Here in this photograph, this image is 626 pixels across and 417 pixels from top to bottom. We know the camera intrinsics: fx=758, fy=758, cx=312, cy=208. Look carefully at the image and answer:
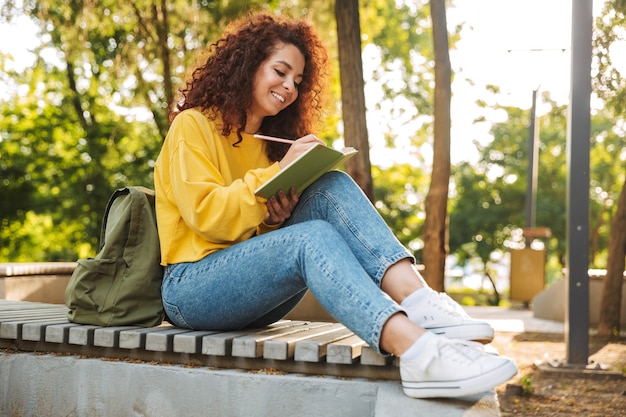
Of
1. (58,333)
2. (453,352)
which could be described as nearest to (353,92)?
(58,333)

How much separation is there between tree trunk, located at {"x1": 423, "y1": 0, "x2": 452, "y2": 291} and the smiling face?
4.85 meters

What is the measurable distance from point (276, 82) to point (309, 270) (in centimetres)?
96

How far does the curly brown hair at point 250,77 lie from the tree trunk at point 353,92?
3951 millimetres

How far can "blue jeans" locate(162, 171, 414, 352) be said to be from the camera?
7.96 feet

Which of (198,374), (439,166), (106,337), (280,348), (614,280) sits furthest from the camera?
(614,280)

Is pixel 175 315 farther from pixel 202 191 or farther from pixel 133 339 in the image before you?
pixel 202 191

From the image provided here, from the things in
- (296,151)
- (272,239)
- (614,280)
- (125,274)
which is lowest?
(614,280)

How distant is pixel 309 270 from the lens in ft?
8.26

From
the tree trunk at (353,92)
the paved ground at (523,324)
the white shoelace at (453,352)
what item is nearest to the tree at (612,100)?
the paved ground at (523,324)

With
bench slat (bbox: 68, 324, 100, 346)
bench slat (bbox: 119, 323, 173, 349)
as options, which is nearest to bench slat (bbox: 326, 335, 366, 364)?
bench slat (bbox: 119, 323, 173, 349)

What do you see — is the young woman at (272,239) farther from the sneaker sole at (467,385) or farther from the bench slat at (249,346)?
the bench slat at (249,346)

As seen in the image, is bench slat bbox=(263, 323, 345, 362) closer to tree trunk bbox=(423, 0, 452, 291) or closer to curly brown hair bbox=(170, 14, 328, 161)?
curly brown hair bbox=(170, 14, 328, 161)

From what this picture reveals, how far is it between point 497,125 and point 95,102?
14398 mm

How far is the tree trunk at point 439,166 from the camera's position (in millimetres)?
7832
